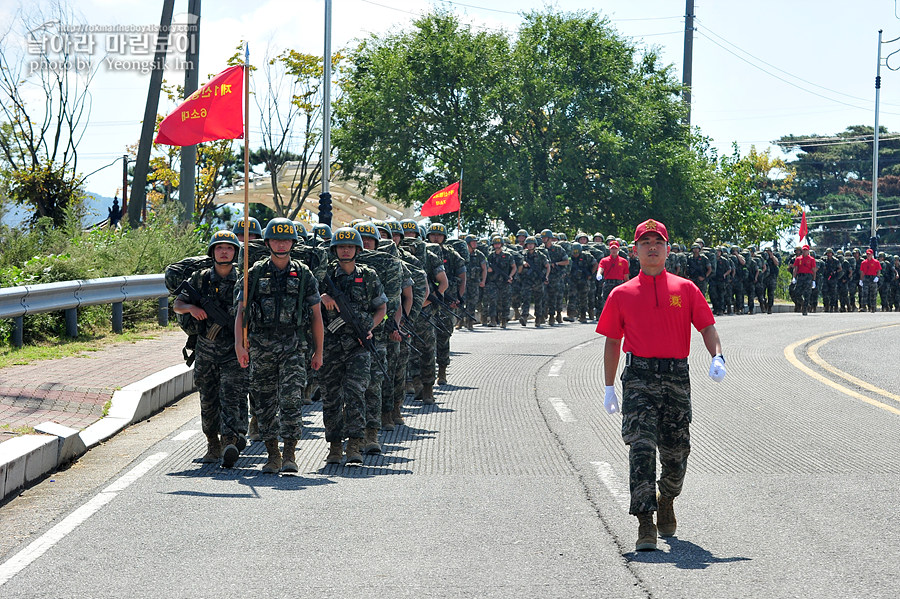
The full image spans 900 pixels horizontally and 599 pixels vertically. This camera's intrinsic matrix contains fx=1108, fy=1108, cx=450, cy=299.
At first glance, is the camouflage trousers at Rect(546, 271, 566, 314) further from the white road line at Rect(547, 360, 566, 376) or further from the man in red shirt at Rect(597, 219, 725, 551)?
the man in red shirt at Rect(597, 219, 725, 551)

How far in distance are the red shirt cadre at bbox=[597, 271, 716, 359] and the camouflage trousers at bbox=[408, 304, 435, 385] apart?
5.88 metres

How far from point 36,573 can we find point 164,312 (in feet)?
42.9

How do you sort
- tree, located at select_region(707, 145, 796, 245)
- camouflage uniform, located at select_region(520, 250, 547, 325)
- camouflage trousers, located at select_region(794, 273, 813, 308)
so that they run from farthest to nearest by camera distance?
tree, located at select_region(707, 145, 796, 245)
camouflage trousers, located at select_region(794, 273, 813, 308)
camouflage uniform, located at select_region(520, 250, 547, 325)

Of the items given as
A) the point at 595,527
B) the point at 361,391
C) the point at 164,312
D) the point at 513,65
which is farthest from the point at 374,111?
the point at 595,527

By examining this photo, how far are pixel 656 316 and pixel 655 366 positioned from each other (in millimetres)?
287

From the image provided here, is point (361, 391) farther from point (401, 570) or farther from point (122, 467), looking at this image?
point (401, 570)

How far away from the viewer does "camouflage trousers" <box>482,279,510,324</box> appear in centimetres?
2517

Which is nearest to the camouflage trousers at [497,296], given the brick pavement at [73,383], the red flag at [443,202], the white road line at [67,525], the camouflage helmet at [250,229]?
the red flag at [443,202]

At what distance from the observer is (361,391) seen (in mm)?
9078

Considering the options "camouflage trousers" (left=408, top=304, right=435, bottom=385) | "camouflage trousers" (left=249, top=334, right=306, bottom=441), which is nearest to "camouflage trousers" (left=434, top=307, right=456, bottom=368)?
"camouflage trousers" (left=408, top=304, right=435, bottom=385)

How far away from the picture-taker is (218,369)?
358 inches

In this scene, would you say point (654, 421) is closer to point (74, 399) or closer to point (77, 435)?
point (77, 435)

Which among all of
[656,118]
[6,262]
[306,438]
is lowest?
[306,438]

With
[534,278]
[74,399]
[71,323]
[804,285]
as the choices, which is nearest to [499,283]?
[534,278]
